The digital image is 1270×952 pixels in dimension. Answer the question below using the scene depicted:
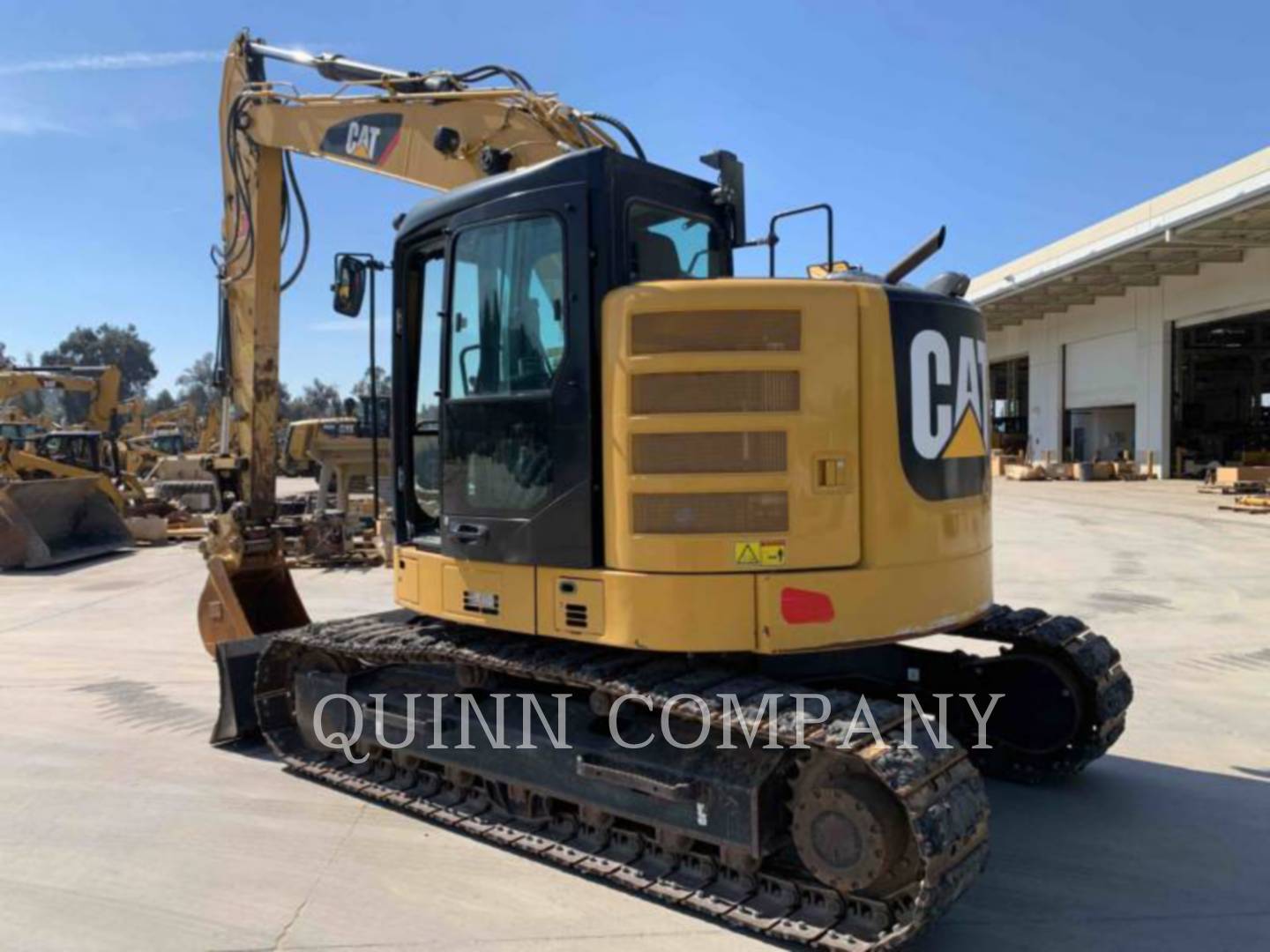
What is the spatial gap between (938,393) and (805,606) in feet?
3.67

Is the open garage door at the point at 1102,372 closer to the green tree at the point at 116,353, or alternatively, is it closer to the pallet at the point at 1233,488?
the pallet at the point at 1233,488

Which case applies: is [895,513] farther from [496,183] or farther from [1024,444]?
[1024,444]

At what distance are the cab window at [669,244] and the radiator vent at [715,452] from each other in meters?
0.77

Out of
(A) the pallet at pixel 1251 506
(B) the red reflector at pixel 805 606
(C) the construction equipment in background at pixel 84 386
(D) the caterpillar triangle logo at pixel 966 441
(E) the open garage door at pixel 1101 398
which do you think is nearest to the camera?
(B) the red reflector at pixel 805 606

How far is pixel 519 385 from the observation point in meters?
4.27

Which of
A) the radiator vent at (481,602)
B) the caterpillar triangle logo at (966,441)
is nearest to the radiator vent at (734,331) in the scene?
the caterpillar triangle logo at (966,441)

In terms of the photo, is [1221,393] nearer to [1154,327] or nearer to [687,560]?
[1154,327]

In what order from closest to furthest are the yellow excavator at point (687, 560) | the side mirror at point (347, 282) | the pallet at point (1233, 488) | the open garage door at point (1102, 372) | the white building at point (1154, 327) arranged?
the yellow excavator at point (687, 560) → the side mirror at point (347, 282) → the pallet at point (1233, 488) → the white building at point (1154, 327) → the open garage door at point (1102, 372)

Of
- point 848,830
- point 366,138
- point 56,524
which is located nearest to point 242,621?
point 366,138

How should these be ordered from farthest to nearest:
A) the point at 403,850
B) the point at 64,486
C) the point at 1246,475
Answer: the point at 1246,475, the point at 64,486, the point at 403,850

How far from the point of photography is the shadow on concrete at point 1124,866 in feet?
12.0

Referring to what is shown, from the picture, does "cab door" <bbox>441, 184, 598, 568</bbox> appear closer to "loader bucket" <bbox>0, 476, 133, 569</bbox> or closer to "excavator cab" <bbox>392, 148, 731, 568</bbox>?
"excavator cab" <bbox>392, 148, 731, 568</bbox>

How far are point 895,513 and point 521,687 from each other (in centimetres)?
203

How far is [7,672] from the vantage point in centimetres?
799
